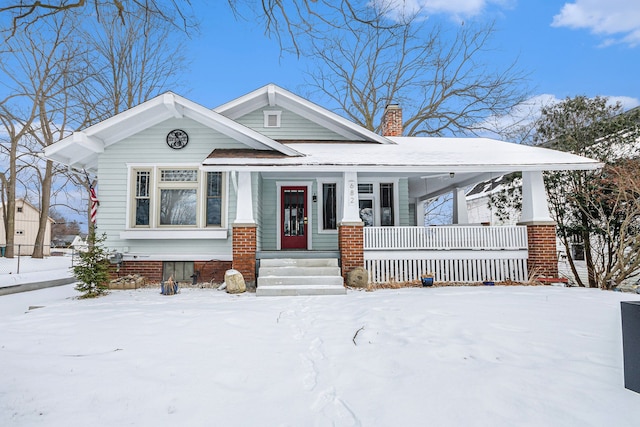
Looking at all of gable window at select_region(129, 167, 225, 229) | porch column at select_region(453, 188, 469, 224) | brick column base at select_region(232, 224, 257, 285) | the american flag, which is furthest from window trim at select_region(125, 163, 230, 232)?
porch column at select_region(453, 188, 469, 224)

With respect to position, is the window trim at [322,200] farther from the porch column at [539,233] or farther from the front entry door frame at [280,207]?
the porch column at [539,233]

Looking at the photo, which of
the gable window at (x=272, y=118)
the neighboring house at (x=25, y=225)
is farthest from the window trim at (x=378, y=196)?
the neighboring house at (x=25, y=225)

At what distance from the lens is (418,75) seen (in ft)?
68.5

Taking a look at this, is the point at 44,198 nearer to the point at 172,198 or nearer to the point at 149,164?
the point at 149,164

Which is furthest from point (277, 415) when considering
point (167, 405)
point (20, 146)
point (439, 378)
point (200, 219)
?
point (20, 146)

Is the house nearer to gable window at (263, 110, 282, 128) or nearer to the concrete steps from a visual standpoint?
gable window at (263, 110, 282, 128)

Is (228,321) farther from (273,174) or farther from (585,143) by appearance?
(585,143)

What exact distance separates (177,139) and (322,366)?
8.18m

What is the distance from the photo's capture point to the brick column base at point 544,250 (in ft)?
29.8

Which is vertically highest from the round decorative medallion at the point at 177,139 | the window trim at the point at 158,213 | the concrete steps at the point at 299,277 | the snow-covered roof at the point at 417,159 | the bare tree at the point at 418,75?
the bare tree at the point at 418,75

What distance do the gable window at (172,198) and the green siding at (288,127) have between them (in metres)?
2.31

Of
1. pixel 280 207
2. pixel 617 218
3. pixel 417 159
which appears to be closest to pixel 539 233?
pixel 417 159

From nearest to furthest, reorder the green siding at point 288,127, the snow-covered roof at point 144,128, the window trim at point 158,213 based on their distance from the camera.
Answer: the snow-covered roof at point 144,128, the window trim at point 158,213, the green siding at point 288,127

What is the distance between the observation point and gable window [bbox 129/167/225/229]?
988cm
